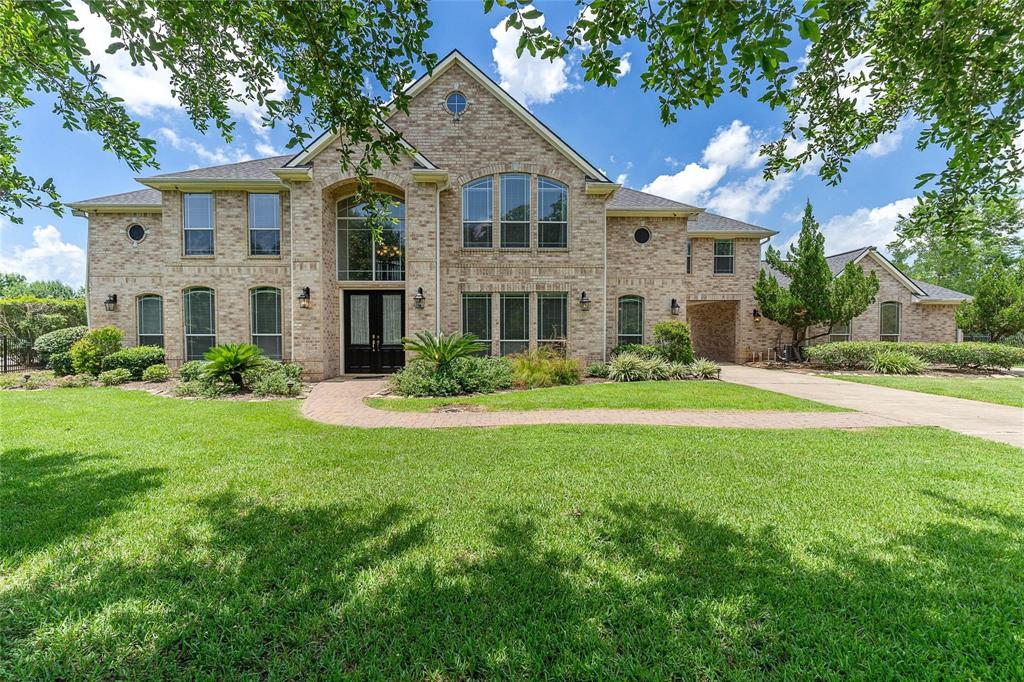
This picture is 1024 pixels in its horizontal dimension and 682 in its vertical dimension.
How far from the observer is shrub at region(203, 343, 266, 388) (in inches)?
403

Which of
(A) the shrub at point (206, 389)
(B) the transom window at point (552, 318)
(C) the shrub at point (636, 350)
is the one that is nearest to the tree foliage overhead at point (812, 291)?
(C) the shrub at point (636, 350)

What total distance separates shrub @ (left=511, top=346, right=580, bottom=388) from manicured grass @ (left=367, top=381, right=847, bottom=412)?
0.64 metres

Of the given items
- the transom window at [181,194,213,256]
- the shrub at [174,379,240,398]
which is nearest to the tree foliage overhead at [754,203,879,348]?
the shrub at [174,379,240,398]

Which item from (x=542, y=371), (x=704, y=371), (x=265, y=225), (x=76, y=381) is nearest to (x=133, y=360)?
(x=76, y=381)

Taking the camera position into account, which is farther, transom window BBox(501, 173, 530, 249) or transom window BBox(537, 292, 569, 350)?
transom window BBox(537, 292, 569, 350)

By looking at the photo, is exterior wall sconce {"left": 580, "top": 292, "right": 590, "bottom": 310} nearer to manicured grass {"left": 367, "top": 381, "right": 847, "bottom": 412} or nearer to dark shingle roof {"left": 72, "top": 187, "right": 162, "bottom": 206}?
manicured grass {"left": 367, "top": 381, "right": 847, "bottom": 412}

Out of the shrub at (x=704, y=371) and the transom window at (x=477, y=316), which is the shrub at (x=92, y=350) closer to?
the transom window at (x=477, y=316)

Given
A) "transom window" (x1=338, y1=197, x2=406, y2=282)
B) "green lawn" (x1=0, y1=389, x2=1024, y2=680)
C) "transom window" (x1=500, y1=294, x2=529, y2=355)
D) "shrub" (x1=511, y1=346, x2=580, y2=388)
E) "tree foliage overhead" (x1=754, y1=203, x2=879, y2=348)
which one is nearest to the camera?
"green lawn" (x1=0, y1=389, x2=1024, y2=680)

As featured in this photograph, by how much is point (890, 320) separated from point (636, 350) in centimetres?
1506

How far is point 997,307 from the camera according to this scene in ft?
58.6

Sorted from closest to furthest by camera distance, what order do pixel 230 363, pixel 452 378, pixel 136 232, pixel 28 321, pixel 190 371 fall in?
pixel 230 363 < pixel 452 378 < pixel 190 371 < pixel 136 232 < pixel 28 321

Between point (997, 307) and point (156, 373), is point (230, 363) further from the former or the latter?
point (997, 307)

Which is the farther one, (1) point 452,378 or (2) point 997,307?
(2) point 997,307

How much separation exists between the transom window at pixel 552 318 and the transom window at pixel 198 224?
1161 cm
